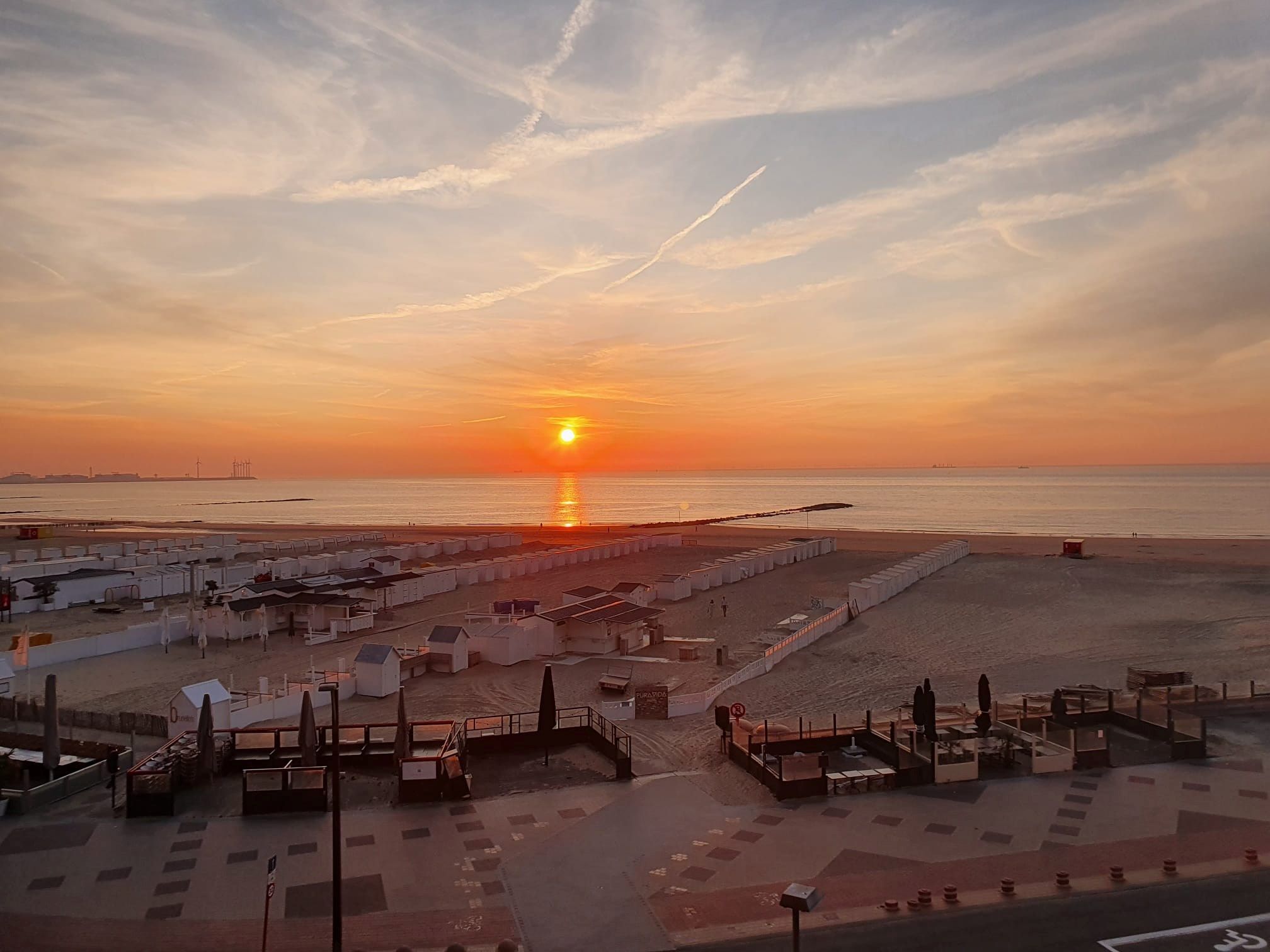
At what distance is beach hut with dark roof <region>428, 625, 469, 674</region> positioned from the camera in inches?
1070

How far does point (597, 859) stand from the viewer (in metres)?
12.7

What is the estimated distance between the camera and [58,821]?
14.0 metres

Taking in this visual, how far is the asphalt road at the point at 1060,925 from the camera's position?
1028cm

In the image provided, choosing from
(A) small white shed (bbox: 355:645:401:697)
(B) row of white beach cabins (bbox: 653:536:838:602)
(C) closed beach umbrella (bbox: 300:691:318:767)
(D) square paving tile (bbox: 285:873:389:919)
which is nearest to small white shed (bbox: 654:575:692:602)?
(B) row of white beach cabins (bbox: 653:536:838:602)

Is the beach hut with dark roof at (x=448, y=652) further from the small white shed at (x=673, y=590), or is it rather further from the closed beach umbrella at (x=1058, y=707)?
the closed beach umbrella at (x=1058, y=707)

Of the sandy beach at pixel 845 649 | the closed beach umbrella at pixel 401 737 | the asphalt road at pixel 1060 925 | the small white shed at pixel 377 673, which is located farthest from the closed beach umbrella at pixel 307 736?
the asphalt road at pixel 1060 925

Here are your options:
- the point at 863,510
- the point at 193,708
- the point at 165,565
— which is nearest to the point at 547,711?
the point at 193,708

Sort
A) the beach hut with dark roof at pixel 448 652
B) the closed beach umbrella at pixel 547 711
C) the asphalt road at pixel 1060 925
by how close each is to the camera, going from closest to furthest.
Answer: the asphalt road at pixel 1060 925 < the closed beach umbrella at pixel 547 711 < the beach hut with dark roof at pixel 448 652

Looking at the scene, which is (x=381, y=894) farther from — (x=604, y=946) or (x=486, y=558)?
(x=486, y=558)

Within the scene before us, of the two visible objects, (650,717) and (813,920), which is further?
(650,717)

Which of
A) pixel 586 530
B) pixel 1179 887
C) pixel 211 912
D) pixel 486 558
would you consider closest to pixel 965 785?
pixel 1179 887

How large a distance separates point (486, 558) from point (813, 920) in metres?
51.0

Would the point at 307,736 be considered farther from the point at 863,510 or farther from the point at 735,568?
the point at 863,510

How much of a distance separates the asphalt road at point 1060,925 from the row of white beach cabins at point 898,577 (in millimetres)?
25050
